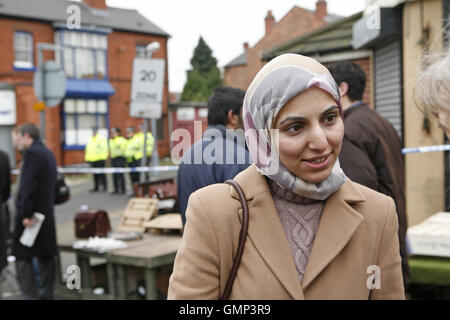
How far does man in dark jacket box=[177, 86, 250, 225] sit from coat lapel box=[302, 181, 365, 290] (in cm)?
156

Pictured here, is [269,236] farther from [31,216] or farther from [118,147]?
[118,147]

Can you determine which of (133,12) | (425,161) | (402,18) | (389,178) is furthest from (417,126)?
(133,12)

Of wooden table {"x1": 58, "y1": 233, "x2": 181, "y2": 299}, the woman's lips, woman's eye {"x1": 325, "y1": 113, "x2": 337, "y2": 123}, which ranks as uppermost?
woman's eye {"x1": 325, "y1": 113, "x2": 337, "y2": 123}

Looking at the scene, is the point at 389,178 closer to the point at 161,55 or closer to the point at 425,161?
the point at 425,161

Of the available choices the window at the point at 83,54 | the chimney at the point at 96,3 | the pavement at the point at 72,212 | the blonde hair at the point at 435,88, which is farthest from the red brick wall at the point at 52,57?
the blonde hair at the point at 435,88

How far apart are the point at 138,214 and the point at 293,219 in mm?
5441

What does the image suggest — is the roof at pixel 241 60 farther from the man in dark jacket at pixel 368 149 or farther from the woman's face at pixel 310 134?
the woman's face at pixel 310 134

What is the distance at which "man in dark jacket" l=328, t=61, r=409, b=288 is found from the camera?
313 cm

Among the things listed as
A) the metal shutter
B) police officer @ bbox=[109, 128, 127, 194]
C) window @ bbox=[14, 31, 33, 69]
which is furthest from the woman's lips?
window @ bbox=[14, 31, 33, 69]

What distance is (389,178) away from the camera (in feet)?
10.9

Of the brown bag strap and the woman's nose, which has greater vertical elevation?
the woman's nose

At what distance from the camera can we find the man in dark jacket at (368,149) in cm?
313

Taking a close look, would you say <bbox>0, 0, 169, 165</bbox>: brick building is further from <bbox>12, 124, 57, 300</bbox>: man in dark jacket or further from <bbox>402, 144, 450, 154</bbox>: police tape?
<bbox>402, 144, 450, 154</bbox>: police tape

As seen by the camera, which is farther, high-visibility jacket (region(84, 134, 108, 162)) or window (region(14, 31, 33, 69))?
window (region(14, 31, 33, 69))
